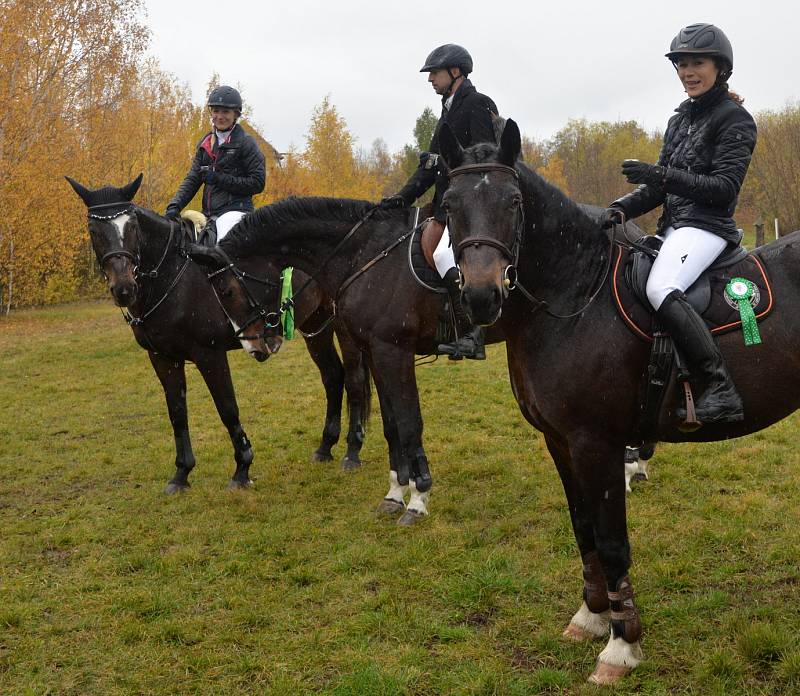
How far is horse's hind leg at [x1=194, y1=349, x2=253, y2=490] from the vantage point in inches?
276

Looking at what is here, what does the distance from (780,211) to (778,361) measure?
29.7 meters

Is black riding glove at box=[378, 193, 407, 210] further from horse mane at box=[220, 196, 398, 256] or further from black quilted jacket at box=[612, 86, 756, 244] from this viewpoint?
black quilted jacket at box=[612, 86, 756, 244]

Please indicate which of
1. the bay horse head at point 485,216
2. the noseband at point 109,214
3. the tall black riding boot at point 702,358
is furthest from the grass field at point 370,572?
the noseband at point 109,214

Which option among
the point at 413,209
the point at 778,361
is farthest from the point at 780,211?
the point at 778,361

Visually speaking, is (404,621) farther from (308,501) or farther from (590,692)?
(308,501)

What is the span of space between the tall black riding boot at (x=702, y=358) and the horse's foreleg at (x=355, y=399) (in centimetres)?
466

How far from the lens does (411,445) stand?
6172 mm

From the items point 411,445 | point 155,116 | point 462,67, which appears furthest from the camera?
point 155,116

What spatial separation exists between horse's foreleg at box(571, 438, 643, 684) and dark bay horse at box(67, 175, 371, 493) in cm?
358

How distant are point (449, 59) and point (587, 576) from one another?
4113mm

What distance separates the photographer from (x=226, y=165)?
7340 millimetres

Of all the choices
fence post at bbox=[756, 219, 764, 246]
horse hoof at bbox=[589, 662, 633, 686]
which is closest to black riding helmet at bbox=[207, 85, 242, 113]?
horse hoof at bbox=[589, 662, 633, 686]

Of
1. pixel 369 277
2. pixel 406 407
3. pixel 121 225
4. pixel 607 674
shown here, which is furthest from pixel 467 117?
pixel 607 674

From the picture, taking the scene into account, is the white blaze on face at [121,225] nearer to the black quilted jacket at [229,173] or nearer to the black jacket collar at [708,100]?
the black quilted jacket at [229,173]
